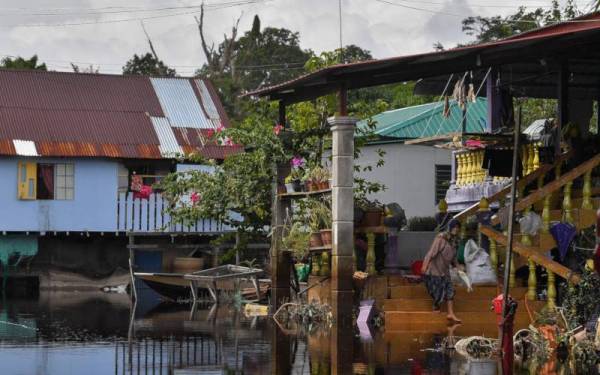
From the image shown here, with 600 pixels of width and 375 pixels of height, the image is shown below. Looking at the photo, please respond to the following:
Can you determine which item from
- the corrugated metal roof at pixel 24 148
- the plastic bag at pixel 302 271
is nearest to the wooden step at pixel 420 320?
the plastic bag at pixel 302 271

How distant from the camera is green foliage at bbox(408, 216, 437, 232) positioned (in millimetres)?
35594

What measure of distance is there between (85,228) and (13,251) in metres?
2.16

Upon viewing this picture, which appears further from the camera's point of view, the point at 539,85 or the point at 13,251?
the point at 13,251

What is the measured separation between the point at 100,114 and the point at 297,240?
718 inches

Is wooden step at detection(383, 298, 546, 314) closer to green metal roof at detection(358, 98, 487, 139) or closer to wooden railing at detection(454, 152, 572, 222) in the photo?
wooden railing at detection(454, 152, 572, 222)

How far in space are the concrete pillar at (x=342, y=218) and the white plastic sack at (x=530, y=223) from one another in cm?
268

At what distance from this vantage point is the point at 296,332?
20.8 metres

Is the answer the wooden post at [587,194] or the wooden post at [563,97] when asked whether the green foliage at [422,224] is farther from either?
the wooden post at [587,194]

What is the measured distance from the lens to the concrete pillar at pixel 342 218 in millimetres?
20625

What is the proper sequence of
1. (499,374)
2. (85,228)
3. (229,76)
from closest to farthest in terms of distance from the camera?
(499,374) < (85,228) < (229,76)

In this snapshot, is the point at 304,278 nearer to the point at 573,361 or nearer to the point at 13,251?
the point at 573,361

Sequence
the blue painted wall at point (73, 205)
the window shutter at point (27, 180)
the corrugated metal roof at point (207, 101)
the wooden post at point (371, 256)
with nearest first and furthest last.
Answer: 1. the wooden post at point (371, 256)
2. the blue painted wall at point (73, 205)
3. the window shutter at point (27, 180)
4. the corrugated metal roof at point (207, 101)

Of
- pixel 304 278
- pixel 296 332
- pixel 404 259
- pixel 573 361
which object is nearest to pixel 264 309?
pixel 304 278

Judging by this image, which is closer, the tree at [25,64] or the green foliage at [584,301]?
the green foliage at [584,301]
